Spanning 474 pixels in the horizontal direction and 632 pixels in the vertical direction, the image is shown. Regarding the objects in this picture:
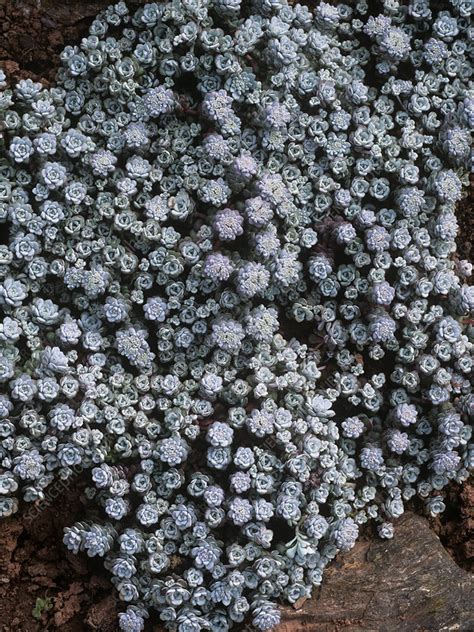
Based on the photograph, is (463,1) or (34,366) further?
(463,1)

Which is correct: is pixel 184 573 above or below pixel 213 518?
below

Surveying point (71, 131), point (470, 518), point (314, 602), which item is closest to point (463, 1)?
point (71, 131)

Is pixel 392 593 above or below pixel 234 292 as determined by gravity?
below

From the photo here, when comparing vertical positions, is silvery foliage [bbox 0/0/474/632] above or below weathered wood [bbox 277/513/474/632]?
above

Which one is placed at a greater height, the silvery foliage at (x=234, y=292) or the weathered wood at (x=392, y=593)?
the silvery foliage at (x=234, y=292)

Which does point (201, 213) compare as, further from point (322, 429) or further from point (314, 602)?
point (314, 602)
